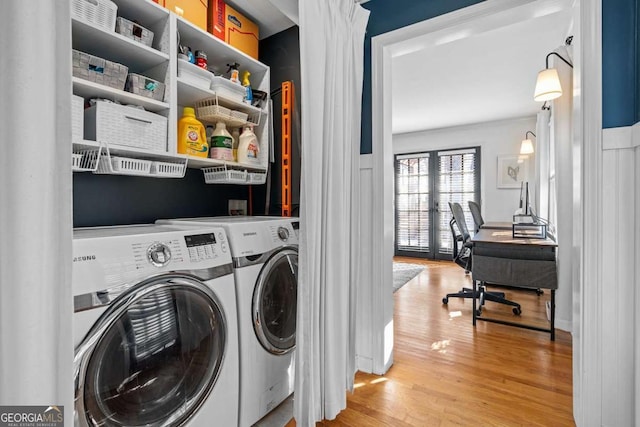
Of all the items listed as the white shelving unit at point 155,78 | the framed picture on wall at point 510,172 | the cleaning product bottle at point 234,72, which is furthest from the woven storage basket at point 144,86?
the framed picture on wall at point 510,172

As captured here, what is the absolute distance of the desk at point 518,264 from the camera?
232cm

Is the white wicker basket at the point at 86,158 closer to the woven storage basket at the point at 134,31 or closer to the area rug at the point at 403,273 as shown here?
the woven storage basket at the point at 134,31

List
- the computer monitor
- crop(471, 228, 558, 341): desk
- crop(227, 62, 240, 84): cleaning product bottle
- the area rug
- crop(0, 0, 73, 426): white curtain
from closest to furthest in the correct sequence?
1. crop(0, 0, 73, 426): white curtain
2. crop(227, 62, 240, 84): cleaning product bottle
3. crop(471, 228, 558, 341): desk
4. the computer monitor
5. the area rug

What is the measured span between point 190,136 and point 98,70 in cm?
45

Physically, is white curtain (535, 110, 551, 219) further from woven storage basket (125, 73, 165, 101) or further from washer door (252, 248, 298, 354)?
woven storage basket (125, 73, 165, 101)

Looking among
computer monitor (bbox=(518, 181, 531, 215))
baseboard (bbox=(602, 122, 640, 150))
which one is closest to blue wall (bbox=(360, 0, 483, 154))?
baseboard (bbox=(602, 122, 640, 150))

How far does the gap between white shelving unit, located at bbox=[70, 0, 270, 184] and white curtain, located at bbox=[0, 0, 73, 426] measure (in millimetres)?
787

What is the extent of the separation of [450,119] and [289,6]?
14.1ft

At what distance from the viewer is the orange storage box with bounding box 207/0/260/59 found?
1.69 meters

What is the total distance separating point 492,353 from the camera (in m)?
2.14

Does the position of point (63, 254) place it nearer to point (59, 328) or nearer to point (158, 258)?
point (59, 328)

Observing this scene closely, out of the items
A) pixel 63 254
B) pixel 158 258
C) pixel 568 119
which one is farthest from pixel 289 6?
pixel 568 119

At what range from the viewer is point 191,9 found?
1553mm

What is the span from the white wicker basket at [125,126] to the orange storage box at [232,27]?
27.7 inches
